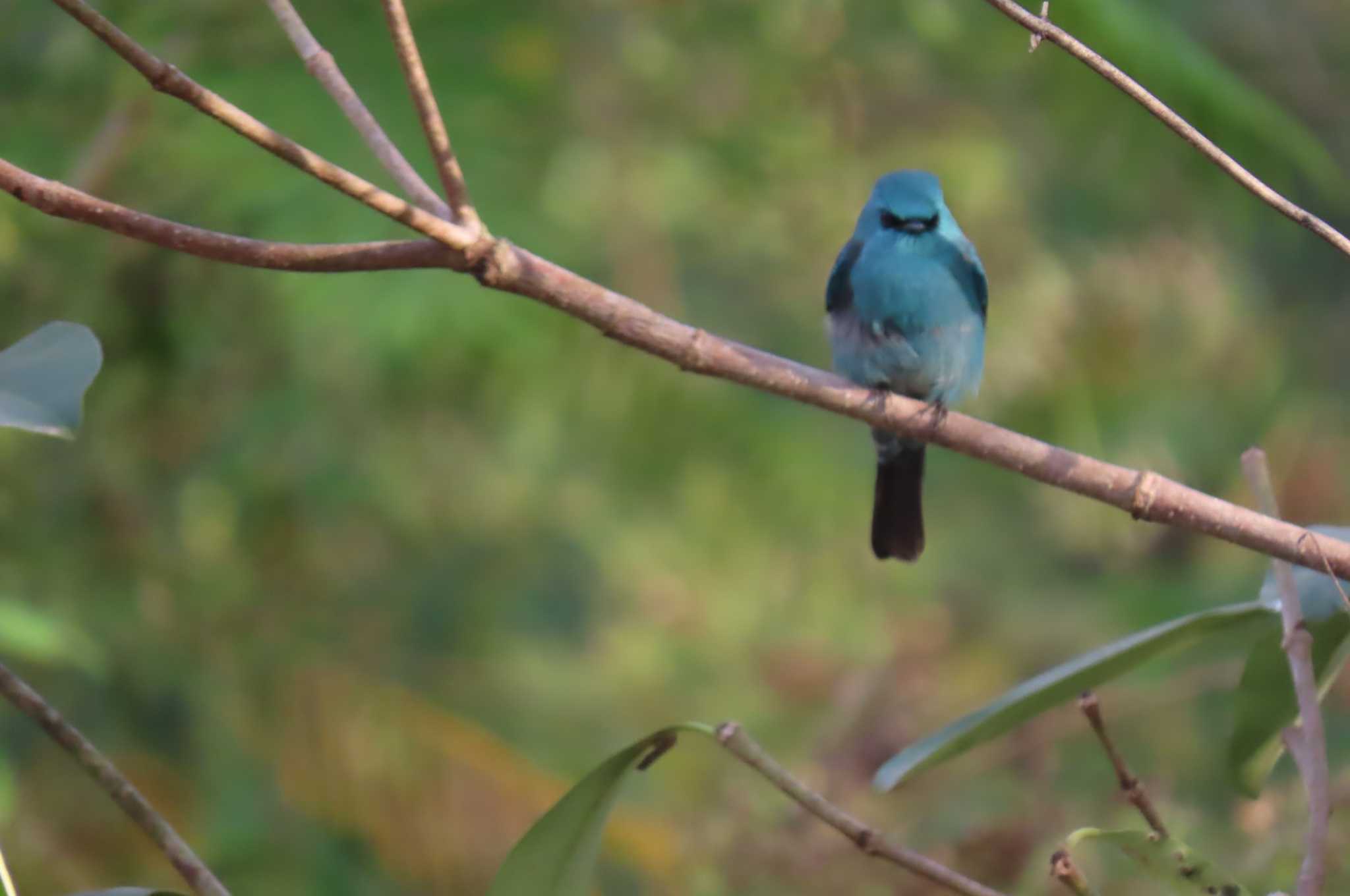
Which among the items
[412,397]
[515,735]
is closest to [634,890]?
[515,735]

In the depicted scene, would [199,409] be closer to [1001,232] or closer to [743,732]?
[1001,232]

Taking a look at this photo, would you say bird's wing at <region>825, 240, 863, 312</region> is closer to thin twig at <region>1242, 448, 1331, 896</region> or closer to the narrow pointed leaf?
thin twig at <region>1242, 448, 1331, 896</region>

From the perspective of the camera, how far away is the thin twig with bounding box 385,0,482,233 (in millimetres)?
1374

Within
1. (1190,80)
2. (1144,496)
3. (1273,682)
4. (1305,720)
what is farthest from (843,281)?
(1305,720)

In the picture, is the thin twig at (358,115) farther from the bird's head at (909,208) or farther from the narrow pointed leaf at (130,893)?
the bird's head at (909,208)

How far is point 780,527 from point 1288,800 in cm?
213

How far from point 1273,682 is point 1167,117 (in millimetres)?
759

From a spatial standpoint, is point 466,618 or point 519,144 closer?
point 519,144

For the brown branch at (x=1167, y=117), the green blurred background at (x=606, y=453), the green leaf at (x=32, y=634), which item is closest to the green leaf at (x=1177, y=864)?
the brown branch at (x=1167, y=117)

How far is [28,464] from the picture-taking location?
402 cm

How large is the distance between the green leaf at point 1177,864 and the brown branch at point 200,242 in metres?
0.84

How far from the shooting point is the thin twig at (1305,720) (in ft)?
4.60

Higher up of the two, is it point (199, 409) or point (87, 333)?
point (87, 333)

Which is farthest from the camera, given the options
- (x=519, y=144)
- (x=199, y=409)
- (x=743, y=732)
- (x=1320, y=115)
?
(x=1320, y=115)
